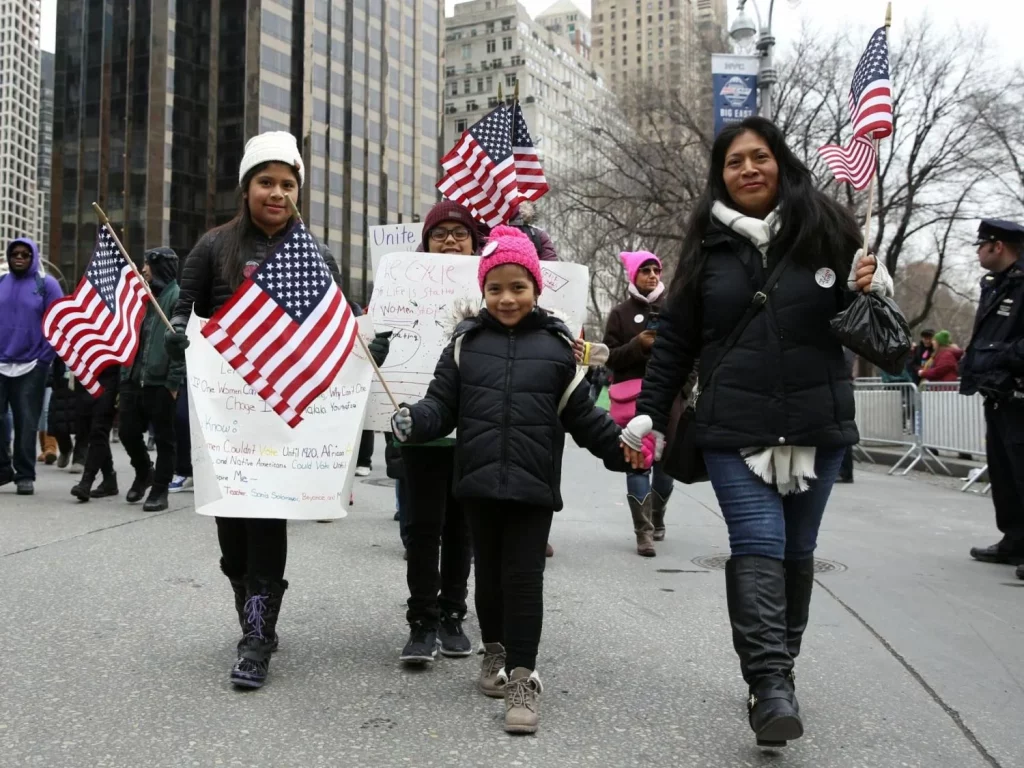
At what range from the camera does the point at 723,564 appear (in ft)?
19.5

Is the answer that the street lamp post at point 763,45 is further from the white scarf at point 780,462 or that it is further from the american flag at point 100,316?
the white scarf at point 780,462

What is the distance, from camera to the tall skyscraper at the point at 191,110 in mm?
57500

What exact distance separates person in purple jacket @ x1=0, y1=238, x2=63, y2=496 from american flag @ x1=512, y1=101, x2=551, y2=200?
449 cm

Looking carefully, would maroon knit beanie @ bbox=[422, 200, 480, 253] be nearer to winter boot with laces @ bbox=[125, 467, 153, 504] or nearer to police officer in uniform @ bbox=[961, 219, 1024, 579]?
police officer in uniform @ bbox=[961, 219, 1024, 579]

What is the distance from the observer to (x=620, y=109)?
27891mm

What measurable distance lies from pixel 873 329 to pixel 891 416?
38.7ft

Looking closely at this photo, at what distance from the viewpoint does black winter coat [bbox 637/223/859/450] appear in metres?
3.00

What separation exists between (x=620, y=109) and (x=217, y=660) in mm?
26340

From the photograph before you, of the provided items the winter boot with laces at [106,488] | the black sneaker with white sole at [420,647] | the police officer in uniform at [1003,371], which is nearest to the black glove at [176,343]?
the black sneaker with white sole at [420,647]

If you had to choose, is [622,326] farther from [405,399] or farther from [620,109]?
[620,109]

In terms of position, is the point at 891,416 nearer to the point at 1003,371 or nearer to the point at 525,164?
the point at 1003,371

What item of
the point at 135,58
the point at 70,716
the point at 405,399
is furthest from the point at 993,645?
the point at 135,58

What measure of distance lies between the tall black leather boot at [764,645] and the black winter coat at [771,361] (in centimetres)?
41

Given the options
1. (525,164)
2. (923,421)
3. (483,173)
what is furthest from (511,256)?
(923,421)
